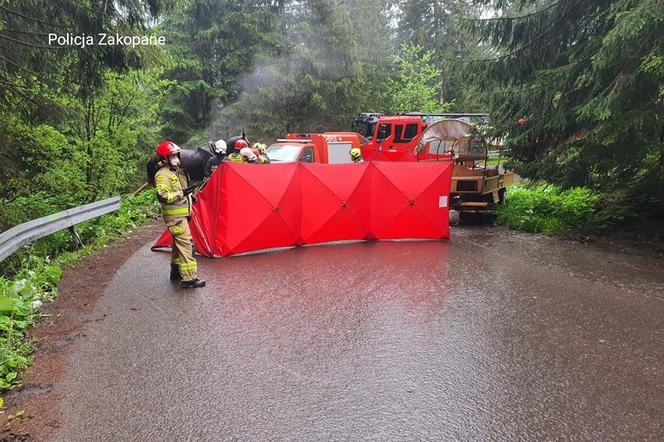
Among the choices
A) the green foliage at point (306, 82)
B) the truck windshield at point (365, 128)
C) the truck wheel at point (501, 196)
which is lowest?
the truck wheel at point (501, 196)

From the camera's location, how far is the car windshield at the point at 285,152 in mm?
14154

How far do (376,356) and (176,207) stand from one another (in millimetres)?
3530

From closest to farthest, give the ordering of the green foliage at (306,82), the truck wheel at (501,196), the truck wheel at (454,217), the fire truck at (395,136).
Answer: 1. the truck wheel at (454,217)
2. the truck wheel at (501,196)
3. the fire truck at (395,136)
4. the green foliage at (306,82)

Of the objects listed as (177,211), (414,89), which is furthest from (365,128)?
(177,211)

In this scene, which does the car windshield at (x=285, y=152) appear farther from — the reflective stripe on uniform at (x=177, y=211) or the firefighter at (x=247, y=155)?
the reflective stripe on uniform at (x=177, y=211)

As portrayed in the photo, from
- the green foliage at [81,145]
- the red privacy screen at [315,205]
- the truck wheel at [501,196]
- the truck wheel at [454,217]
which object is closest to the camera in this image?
the red privacy screen at [315,205]

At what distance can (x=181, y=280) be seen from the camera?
246 inches

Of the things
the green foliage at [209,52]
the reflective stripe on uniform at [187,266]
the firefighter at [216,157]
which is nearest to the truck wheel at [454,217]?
the firefighter at [216,157]

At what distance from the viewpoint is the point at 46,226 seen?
23.3ft

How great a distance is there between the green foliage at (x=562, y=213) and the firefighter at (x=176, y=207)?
21.6 feet

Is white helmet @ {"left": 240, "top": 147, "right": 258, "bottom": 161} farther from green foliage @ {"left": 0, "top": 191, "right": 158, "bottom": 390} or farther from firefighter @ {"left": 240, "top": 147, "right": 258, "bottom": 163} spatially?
green foliage @ {"left": 0, "top": 191, "right": 158, "bottom": 390}

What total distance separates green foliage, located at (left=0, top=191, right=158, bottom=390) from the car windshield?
443 cm

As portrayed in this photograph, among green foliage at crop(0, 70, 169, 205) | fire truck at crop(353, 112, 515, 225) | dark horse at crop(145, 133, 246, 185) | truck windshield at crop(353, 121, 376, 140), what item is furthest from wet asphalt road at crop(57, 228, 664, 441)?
truck windshield at crop(353, 121, 376, 140)

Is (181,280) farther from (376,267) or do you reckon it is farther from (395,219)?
(395,219)
